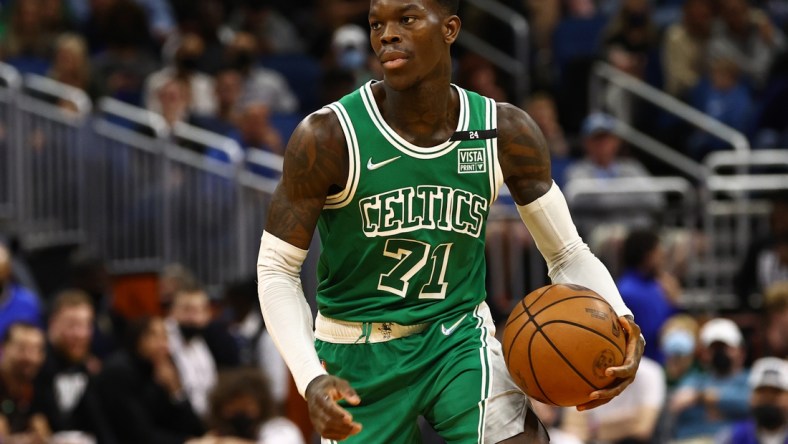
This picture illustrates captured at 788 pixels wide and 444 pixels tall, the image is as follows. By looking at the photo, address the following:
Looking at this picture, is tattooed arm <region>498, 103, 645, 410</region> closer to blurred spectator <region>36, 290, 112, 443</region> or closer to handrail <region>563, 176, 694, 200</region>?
blurred spectator <region>36, 290, 112, 443</region>

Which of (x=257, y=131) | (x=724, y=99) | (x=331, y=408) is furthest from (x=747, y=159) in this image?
(x=331, y=408)

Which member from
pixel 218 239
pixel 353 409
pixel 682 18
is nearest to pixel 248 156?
pixel 218 239

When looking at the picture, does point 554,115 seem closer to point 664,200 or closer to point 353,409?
point 664,200

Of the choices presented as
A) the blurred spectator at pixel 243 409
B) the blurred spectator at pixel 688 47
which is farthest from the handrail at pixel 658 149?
the blurred spectator at pixel 243 409

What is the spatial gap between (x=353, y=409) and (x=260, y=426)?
4601 millimetres

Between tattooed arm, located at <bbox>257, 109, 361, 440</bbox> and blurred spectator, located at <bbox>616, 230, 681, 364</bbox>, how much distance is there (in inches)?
247

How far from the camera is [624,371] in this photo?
5.30 meters

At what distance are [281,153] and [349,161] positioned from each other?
26.9ft

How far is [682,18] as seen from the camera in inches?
634

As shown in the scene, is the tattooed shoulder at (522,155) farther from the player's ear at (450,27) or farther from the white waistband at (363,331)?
the white waistband at (363,331)

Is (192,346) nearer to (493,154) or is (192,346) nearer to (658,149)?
(658,149)

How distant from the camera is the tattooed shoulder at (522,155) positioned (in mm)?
5621

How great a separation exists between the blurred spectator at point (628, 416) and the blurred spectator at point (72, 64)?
538 centimetres

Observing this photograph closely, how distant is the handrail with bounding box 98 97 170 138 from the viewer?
13227 mm
